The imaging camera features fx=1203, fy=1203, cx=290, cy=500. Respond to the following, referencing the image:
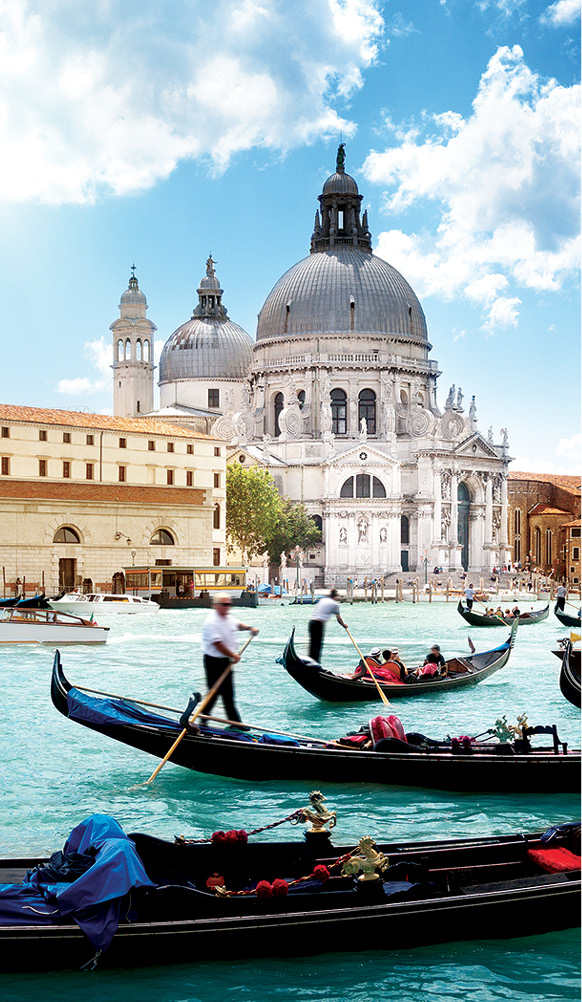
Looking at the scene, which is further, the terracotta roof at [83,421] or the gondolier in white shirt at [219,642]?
the terracotta roof at [83,421]

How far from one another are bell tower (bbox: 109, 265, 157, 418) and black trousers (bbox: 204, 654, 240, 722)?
54.4 metres

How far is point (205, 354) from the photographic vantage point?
65.5 metres

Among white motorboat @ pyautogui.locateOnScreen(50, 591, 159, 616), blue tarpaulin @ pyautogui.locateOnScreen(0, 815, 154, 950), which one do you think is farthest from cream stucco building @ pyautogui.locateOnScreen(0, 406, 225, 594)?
blue tarpaulin @ pyautogui.locateOnScreen(0, 815, 154, 950)

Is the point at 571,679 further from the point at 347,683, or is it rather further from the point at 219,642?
the point at 219,642

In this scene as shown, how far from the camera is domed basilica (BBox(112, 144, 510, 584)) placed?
5375cm

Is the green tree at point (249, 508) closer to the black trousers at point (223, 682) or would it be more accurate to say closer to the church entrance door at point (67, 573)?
the church entrance door at point (67, 573)

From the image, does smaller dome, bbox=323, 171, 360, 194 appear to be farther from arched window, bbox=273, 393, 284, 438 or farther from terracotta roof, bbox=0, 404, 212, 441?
terracotta roof, bbox=0, 404, 212, 441

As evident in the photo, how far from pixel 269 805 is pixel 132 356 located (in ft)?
186

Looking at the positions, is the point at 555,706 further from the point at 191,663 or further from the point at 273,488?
the point at 273,488

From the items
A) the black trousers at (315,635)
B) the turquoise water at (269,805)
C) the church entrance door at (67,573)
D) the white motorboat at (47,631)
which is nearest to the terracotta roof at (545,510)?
the church entrance door at (67,573)

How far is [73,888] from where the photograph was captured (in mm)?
5441

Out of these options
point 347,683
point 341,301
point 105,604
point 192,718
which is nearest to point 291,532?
point 341,301

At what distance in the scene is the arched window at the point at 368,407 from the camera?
5847 cm

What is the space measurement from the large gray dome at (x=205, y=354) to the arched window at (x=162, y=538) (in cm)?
2399
